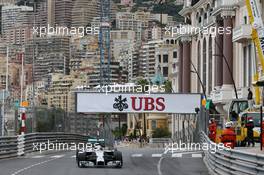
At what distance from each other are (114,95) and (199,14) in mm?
46188

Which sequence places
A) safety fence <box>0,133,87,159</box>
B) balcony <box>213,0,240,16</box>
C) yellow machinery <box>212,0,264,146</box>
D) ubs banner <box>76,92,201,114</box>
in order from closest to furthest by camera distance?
safety fence <box>0,133,87,159</box> → yellow machinery <box>212,0,264,146</box> → ubs banner <box>76,92,201,114</box> → balcony <box>213,0,240,16</box>

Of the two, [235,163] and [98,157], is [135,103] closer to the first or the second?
[98,157]

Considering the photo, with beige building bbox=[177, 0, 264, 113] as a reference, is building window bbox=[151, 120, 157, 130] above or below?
below

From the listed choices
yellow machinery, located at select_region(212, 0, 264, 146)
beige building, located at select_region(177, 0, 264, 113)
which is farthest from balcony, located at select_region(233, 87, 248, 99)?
yellow machinery, located at select_region(212, 0, 264, 146)

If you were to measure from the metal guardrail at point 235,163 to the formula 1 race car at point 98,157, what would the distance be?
12.2ft

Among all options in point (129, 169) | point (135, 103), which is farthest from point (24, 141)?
point (135, 103)

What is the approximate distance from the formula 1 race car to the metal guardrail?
12.2 ft

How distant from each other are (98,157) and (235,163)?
9.21 m

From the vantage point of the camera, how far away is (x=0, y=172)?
2675 cm

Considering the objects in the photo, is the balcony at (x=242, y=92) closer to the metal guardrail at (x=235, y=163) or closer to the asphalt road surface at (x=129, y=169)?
the asphalt road surface at (x=129, y=169)

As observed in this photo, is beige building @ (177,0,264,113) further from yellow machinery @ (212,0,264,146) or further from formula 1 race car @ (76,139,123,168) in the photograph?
formula 1 race car @ (76,139,123,168)

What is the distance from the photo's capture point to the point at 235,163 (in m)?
22.4

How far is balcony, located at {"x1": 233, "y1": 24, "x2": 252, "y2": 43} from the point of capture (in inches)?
2758

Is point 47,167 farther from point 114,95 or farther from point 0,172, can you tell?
point 114,95
